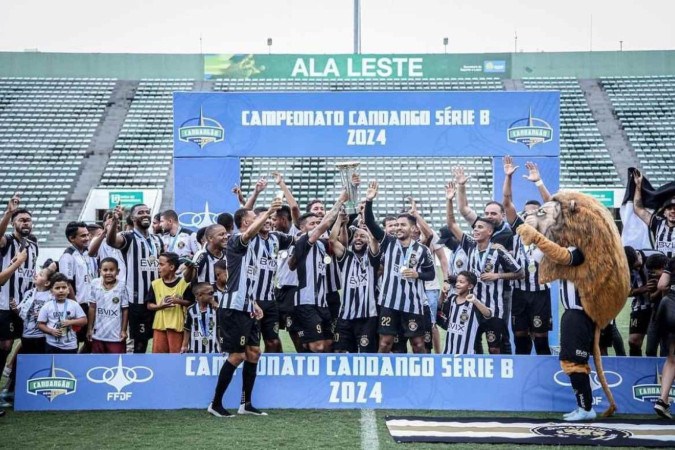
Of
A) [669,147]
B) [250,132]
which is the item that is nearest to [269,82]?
[669,147]

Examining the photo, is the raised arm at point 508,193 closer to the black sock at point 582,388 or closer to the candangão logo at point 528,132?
the candangão logo at point 528,132

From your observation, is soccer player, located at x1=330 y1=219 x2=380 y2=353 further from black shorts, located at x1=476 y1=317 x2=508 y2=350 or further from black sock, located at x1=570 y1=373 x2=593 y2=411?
black sock, located at x1=570 y1=373 x2=593 y2=411

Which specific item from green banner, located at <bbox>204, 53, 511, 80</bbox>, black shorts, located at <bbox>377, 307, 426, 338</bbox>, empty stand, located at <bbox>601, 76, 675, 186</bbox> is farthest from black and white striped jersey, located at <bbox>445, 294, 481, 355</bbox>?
green banner, located at <bbox>204, 53, 511, 80</bbox>

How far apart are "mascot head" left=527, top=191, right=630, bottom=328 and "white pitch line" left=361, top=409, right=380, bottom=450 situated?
1.84 m

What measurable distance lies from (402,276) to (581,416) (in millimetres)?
2010

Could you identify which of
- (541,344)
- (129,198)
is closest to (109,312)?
(541,344)

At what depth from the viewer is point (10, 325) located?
304 inches

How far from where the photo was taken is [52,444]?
6.09 m

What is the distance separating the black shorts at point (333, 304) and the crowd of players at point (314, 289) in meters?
0.01

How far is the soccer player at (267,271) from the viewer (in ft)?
24.4

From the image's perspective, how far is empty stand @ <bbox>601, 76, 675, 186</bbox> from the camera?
3133 cm

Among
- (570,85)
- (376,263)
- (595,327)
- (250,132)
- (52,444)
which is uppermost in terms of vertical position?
(570,85)

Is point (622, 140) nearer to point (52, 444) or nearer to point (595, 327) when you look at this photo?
point (595, 327)

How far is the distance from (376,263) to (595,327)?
218 cm
